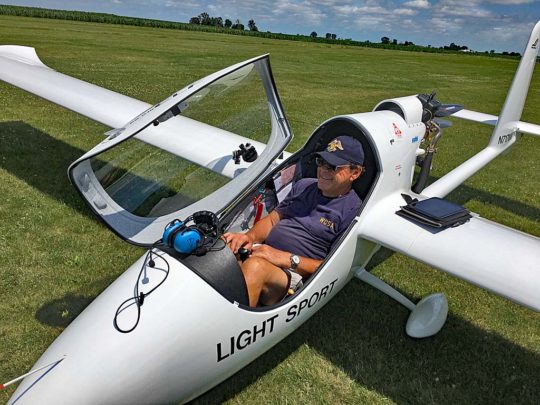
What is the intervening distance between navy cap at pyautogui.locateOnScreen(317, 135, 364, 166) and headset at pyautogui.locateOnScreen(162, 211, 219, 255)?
44.2 inches

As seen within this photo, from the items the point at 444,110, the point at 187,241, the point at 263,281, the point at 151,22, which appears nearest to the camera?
the point at 187,241

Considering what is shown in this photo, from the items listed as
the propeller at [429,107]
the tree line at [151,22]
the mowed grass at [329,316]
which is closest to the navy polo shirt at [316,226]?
the mowed grass at [329,316]

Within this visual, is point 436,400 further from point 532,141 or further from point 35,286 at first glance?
point 532,141

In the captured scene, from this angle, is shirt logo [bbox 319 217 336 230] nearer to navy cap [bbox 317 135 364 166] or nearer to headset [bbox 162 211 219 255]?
navy cap [bbox 317 135 364 166]

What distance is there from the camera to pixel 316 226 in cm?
356

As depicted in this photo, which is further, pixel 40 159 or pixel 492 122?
pixel 40 159

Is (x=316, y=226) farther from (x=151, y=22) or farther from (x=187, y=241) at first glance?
(x=151, y=22)

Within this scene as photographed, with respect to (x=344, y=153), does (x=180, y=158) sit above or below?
below

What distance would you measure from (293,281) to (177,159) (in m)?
1.65

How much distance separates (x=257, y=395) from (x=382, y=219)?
1.69 meters

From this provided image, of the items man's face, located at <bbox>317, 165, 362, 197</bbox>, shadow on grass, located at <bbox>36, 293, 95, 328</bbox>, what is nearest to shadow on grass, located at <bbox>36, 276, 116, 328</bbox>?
shadow on grass, located at <bbox>36, 293, 95, 328</bbox>

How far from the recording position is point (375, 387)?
344 centimetres

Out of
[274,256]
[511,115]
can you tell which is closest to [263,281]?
[274,256]

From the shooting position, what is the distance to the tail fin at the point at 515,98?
5965 mm
